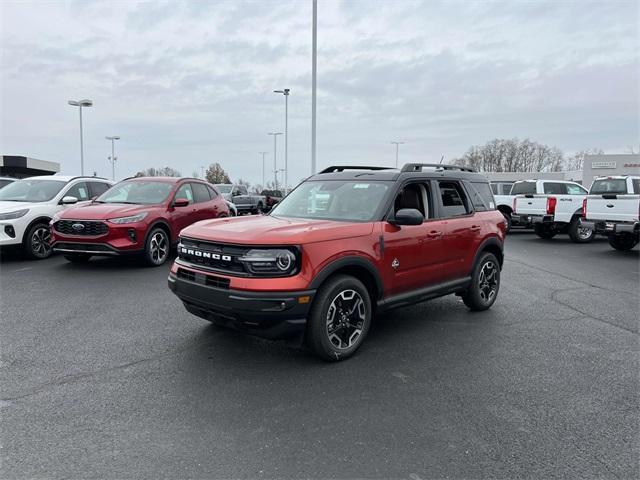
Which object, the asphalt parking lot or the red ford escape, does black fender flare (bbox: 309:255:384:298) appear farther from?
the red ford escape

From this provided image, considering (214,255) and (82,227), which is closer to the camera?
(214,255)

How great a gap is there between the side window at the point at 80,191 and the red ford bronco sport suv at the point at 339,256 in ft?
23.3

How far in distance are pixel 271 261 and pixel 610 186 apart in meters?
12.6

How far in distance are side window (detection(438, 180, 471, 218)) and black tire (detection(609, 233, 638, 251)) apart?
9.43 metres

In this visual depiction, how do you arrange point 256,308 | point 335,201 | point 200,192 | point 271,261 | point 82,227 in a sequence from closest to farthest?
point 256,308 → point 271,261 → point 335,201 → point 82,227 → point 200,192

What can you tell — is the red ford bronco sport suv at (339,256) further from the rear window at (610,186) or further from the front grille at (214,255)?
the rear window at (610,186)

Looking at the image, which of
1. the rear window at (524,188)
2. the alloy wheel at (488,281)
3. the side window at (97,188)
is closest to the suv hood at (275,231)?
the alloy wheel at (488,281)

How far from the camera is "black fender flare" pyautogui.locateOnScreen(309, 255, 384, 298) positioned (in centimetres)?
413

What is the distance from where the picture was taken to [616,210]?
40.1 ft

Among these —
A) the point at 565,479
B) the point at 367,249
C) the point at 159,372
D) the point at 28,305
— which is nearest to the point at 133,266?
the point at 28,305

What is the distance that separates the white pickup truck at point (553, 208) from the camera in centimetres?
1509

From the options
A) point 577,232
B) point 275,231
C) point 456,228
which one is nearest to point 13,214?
point 275,231

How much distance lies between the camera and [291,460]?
2848 mm

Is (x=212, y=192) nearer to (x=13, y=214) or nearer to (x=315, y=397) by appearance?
(x=13, y=214)
